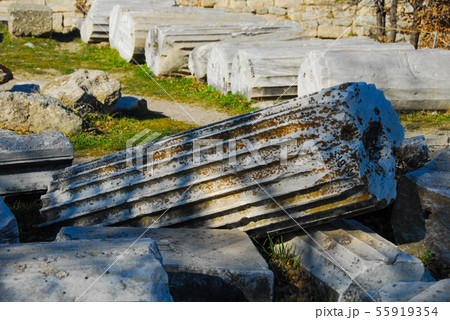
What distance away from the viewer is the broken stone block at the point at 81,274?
83.7 inches

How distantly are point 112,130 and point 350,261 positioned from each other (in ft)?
14.1

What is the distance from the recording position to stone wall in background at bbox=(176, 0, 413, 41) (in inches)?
515

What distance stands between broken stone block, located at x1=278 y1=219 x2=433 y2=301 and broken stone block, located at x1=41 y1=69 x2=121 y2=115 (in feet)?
13.9

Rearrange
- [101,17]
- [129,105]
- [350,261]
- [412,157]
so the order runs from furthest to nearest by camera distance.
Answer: [101,17] < [129,105] < [412,157] < [350,261]

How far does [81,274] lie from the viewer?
2.24 m

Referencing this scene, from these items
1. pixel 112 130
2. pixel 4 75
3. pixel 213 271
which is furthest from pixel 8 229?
pixel 4 75

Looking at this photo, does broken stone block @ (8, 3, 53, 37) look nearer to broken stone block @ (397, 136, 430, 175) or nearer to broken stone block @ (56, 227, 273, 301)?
broken stone block @ (397, 136, 430, 175)

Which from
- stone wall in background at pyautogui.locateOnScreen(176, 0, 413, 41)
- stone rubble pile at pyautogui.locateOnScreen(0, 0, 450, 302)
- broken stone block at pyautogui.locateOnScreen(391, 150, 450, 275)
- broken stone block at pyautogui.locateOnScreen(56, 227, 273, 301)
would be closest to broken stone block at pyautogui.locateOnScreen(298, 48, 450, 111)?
stone rubble pile at pyautogui.locateOnScreen(0, 0, 450, 302)

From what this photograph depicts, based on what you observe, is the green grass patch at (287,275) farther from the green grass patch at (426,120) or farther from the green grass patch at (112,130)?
the green grass patch at (426,120)

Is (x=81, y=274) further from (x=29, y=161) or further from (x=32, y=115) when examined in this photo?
(x=32, y=115)

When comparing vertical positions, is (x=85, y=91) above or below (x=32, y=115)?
above

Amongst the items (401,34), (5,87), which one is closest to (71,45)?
(5,87)

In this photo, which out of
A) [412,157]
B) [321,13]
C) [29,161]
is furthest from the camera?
[321,13]

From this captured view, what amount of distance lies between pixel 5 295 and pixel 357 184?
2016mm
